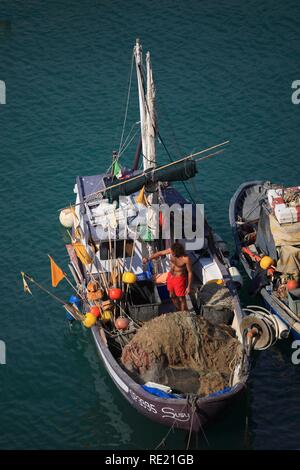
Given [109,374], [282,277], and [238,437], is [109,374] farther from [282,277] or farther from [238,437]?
[282,277]

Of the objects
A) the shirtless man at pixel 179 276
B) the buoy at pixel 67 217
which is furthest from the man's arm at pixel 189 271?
the buoy at pixel 67 217

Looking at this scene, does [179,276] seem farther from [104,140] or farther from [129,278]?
[104,140]

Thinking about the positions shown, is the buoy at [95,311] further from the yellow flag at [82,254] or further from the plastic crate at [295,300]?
the plastic crate at [295,300]

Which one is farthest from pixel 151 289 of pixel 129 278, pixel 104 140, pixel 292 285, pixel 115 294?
pixel 104 140

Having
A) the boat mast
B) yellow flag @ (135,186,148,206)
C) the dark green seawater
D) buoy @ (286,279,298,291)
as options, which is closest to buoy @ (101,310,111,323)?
the dark green seawater

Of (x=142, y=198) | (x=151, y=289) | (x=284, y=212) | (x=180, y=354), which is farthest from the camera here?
(x=284, y=212)

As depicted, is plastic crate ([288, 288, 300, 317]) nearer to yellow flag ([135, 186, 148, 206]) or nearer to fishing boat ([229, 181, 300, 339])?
fishing boat ([229, 181, 300, 339])
